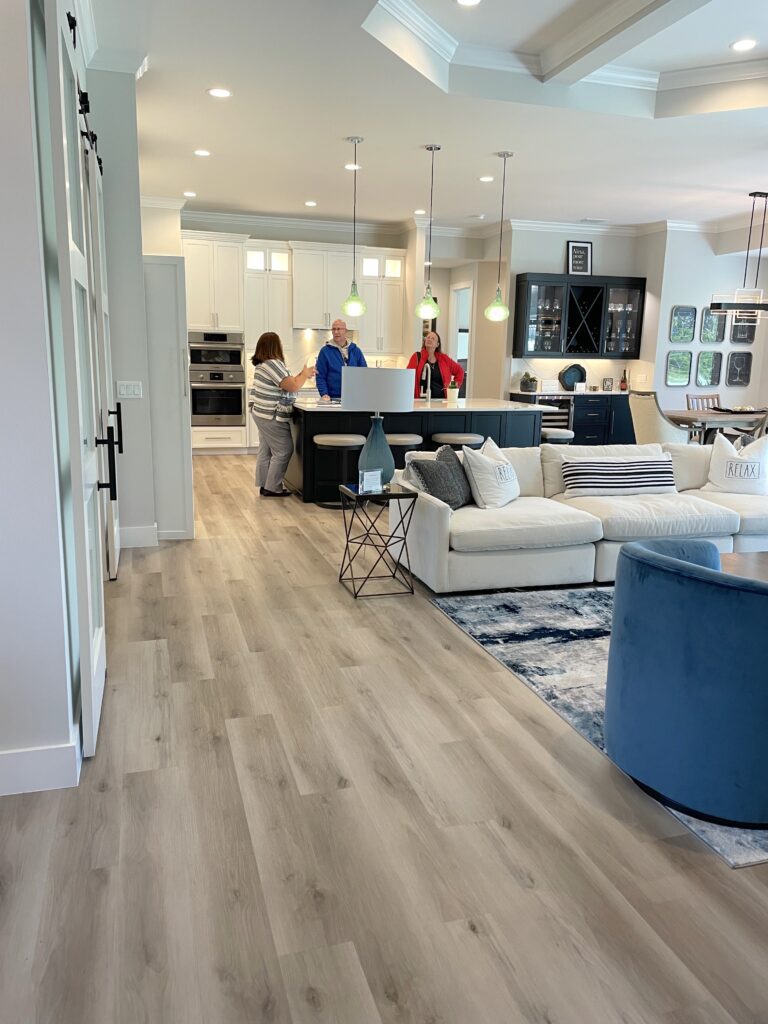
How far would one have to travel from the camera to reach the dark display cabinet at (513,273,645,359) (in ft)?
30.4

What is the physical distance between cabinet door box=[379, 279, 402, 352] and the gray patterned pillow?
562 cm

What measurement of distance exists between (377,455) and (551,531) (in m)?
1.10

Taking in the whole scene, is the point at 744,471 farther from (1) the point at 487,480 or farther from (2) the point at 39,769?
(2) the point at 39,769

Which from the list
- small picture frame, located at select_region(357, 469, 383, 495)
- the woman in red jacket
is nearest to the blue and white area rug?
small picture frame, located at select_region(357, 469, 383, 495)

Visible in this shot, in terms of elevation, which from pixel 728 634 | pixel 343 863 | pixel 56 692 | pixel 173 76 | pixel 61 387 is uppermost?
pixel 173 76

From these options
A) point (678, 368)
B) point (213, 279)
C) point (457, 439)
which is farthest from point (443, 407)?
point (678, 368)

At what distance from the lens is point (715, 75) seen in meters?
4.92

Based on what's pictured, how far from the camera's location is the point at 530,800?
2.38m

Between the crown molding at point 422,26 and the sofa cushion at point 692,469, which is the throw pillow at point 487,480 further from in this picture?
the crown molding at point 422,26

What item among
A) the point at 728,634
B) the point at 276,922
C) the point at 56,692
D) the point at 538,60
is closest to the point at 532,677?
the point at 728,634

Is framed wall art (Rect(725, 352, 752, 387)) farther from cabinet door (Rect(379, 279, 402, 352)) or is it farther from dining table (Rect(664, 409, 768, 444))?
cabinet door (Rect(379, 279, 402, 352))

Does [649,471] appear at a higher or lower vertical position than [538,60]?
lower

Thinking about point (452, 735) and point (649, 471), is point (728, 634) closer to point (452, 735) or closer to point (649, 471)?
point (452, 735)

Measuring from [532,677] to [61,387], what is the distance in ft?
7.19
